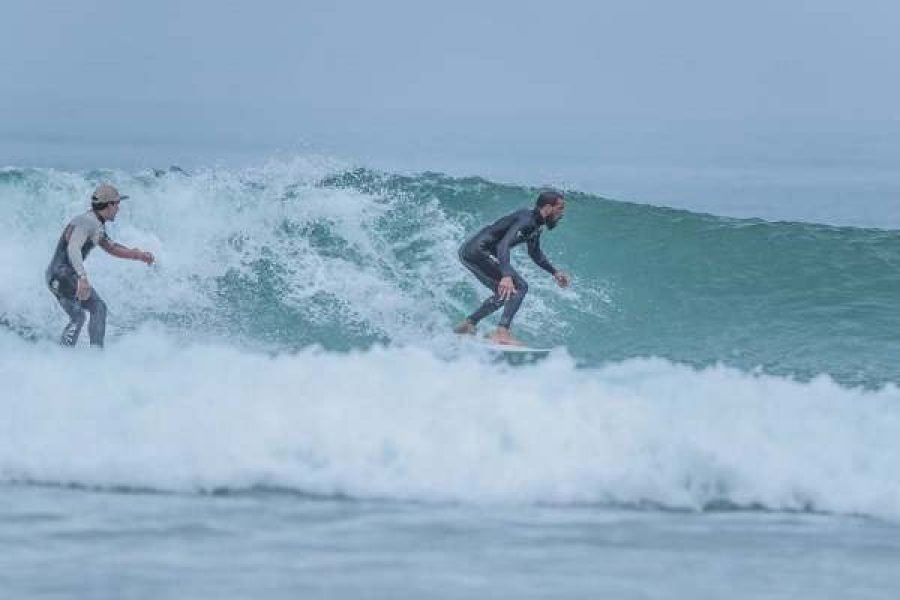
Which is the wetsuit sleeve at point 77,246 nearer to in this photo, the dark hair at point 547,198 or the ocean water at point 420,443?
the ocean water at point 420,443

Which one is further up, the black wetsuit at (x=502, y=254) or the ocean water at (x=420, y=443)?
the black wetsuit at (x=502, y=254)

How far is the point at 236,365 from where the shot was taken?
11375 mm

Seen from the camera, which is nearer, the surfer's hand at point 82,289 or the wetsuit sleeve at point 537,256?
the surfer's hand at point 82,289

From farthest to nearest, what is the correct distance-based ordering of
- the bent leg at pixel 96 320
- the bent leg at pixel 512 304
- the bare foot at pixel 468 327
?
the bare foot at pixel 468 327 < the bent leg at pixel 512 304 < the bent leg at pixel 96 320

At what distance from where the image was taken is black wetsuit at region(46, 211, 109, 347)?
41.7ft

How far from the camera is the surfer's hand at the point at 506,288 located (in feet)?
45.1

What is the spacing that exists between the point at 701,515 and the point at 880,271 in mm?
9783

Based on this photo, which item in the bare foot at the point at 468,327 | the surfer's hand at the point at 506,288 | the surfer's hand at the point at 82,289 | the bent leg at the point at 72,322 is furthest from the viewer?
the bare foot at the point at 468,327

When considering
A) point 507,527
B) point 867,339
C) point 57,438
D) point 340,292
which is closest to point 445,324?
point 340,292

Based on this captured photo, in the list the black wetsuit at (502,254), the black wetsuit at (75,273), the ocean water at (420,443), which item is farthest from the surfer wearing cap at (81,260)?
the black wetsuit at (502,254)

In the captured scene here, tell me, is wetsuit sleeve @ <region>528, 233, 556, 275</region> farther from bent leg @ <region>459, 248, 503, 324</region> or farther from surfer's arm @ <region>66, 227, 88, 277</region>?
surfer's arm @ <region>66, 227, 88, 277</region>

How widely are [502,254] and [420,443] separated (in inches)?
155

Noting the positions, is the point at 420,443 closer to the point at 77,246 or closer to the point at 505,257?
the point at 77,246

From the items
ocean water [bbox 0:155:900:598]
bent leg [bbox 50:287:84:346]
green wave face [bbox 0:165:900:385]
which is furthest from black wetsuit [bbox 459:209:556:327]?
bent leg [bbox 50:287:84:346]
